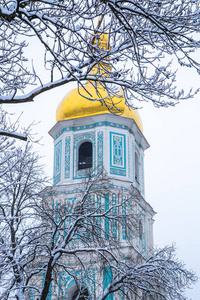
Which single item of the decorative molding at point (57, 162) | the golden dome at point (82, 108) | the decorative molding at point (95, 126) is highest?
the golden dome at point (82, 108)

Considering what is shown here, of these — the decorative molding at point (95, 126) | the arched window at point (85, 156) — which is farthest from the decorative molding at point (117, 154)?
the arched window at point (85, 156)

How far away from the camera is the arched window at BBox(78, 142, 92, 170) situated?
19.9m

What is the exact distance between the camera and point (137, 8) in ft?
17.8

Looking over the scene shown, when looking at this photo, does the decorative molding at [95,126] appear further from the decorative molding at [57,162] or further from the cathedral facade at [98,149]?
the decorative molding at [57,162]

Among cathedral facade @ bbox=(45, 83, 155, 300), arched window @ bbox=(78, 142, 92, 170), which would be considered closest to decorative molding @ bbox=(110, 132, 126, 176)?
cathedral facade @ bbox=(45, 83, 155, 300)

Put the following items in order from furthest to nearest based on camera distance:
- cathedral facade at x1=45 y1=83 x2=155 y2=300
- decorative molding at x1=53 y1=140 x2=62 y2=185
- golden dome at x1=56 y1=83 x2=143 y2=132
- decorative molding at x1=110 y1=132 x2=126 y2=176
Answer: golden dome at x1=56 y1=83 x2=143 y2=132, decorative molding at x1=53 y1=140 x2=62 y2=185, decorative molding at x1=110 y1=132 x2=126 y2=176, cathedral facade at x1=45 y1=83 x2=155 y2=300

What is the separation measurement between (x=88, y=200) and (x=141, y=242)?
885cm

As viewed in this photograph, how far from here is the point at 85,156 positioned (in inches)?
792

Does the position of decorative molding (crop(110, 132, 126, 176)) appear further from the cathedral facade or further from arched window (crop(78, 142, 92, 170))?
arched window (crop(78, 142, 92, 170))

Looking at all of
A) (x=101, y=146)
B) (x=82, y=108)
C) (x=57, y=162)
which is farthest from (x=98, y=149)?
(x=82, y=108)

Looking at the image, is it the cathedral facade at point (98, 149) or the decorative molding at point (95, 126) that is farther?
the decorative molding at point (95, 126)

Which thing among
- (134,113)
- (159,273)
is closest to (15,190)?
(159,273)

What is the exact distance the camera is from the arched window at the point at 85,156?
19.9 m

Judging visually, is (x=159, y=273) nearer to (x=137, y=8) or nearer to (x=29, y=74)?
(x=29, y=74)
